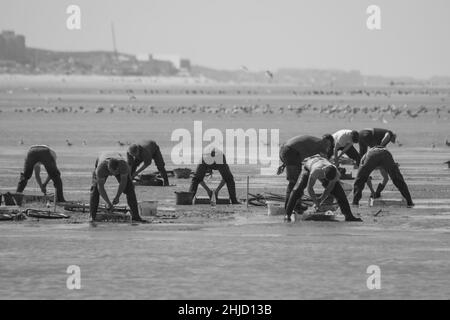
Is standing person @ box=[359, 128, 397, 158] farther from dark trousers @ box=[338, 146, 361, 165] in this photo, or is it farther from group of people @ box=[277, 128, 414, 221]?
group of people @ box=[277, 128, 414, 221]

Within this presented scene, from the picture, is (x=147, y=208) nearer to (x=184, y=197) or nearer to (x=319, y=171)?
(x=184, y=197)

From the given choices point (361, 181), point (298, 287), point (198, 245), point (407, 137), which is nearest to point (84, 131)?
point (407, 137)

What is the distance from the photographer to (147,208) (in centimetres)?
2711

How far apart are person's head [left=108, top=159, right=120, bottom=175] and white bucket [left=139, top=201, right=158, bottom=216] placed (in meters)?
2.48

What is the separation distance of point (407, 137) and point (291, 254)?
3620cm

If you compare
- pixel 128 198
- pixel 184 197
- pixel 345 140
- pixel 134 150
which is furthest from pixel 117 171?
pixel 345 140

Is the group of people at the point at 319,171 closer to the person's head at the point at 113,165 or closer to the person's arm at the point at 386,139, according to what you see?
the person's arm at the point at 386,139

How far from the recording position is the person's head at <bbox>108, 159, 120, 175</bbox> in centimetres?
2459

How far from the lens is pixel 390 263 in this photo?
21.7m
